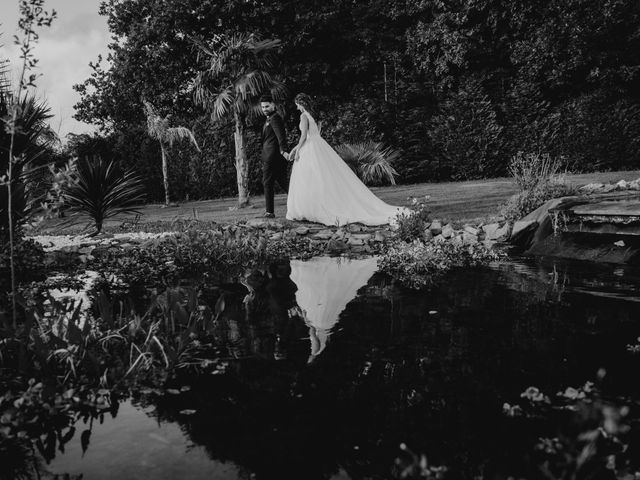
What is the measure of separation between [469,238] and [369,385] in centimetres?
535

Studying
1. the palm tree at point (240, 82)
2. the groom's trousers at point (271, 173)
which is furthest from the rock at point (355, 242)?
the palm tree at point (240, 82)

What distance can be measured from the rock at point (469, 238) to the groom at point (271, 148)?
12.5 feet

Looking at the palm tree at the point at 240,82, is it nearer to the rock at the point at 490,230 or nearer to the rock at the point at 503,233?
the rock at the point at 490,230

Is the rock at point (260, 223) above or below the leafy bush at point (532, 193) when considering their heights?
below

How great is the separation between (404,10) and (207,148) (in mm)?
8231

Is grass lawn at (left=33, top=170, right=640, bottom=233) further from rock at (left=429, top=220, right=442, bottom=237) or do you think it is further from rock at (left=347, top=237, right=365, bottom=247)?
rock at (left=347, top=237, right=365, bottom=247)

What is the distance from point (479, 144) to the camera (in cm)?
1686

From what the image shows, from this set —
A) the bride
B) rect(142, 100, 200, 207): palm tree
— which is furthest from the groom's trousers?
rect(142, 100, 200, 207): palm tree

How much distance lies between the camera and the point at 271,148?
33.5 ft

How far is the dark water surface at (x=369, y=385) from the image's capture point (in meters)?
2.20

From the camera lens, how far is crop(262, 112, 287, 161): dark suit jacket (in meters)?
9.98

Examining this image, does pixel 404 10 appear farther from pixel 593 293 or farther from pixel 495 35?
pixel 593 293

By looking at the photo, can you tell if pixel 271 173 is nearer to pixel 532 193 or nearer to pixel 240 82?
pixel 240 82

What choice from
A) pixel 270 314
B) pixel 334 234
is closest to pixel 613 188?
pixel 334 234
